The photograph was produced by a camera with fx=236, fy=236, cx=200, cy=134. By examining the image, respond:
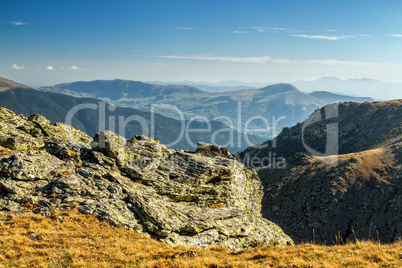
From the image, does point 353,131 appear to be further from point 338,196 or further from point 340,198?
point 340,198

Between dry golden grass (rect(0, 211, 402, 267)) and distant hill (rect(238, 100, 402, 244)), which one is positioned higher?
dry golden grass (rect(0, 211, 402, 267))

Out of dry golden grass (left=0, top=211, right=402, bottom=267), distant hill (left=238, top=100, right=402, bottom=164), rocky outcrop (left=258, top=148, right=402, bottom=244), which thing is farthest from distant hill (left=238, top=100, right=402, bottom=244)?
dry golden grass (left=0, top=211, right=402, bottom=267)

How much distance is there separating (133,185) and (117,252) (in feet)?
32.3

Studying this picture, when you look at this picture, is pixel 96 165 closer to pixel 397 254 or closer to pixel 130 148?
pixel 130 148

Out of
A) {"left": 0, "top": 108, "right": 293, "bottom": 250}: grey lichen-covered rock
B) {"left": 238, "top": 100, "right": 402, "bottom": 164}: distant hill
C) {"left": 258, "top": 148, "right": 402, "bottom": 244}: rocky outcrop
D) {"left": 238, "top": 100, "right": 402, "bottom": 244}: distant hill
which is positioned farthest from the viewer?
{"left": 238, "top": 100, "right": 402, "bottom": 164}: distant hill

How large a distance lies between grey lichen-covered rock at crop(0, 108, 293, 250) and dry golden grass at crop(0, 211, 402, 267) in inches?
59.7

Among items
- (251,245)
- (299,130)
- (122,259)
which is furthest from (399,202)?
(299,130)

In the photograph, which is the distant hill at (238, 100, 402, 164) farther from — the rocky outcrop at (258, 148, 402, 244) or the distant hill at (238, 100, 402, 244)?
the rocky outcrop at (258, 148, 402, 244)

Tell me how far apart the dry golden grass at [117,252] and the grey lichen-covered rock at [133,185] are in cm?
152

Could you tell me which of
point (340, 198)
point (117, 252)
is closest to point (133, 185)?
point (117, 252)

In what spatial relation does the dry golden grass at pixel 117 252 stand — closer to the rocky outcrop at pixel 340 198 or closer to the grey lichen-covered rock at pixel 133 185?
the grey lichen-covered rock at pixel 133 185

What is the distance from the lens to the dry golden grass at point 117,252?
13.9m

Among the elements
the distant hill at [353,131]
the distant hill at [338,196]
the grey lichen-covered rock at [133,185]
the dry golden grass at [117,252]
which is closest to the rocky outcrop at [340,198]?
the distant hill at [338,196]

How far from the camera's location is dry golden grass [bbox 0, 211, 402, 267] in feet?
45.5
